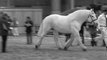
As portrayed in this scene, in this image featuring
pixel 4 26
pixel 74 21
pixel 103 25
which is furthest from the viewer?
pixel 103 25

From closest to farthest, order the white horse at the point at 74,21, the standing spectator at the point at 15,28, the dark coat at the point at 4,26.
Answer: the dark coat at the point at 4,26 < the white horse at the point at 74,21 < the standing spectator at the point at 15,28

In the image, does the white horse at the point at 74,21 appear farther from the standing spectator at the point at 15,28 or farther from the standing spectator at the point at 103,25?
the standing spectator at the point at 15,28

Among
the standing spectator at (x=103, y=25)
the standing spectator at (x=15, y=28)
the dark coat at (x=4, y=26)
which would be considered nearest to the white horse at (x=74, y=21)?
the standing spectator at (x=103, y=25)

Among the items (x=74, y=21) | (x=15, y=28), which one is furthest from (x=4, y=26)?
(x=15, y=28)

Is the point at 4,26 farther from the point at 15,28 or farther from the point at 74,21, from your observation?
the point at 15,28

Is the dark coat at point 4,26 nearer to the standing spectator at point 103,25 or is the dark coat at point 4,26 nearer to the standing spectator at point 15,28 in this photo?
the standing spectator at point 103,25

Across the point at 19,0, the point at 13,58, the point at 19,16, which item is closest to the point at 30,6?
the point at 19,0

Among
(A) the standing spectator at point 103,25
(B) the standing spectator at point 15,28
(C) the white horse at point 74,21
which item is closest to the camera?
(C) the white horse at point 74,21

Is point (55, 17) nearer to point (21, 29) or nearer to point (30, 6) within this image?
point (21, 29)

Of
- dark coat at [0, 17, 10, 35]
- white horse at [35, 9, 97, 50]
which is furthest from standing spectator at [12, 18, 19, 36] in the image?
dark coat at [0, 17, 10, 35]

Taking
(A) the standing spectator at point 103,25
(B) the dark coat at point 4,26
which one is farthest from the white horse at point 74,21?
(B) the dark coat at point 4,26

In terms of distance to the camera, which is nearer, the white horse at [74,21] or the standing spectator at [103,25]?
the white horse at [74,21]

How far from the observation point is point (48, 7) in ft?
132

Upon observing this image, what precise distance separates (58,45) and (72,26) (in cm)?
150
